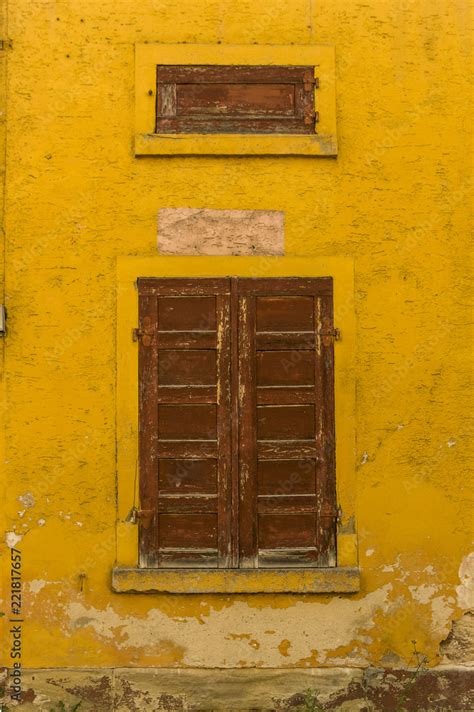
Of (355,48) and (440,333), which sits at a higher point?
(355,48)

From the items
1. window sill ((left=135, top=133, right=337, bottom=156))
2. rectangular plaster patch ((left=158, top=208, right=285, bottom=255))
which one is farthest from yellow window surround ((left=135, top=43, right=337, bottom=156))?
rectangular plaster patch ((left=158, top=208, right=285, bottom=255))

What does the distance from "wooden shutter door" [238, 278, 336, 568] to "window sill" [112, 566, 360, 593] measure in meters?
0.10

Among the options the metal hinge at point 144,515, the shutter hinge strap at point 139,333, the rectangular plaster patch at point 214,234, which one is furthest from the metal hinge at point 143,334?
the metal hinge at point 144,515

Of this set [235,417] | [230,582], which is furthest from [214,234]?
[230,582]

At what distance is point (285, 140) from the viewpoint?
552cm

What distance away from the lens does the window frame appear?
5.35 meters

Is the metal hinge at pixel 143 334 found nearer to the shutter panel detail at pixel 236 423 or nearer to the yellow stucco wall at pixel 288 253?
the shutter panel detail at pixel 236 423

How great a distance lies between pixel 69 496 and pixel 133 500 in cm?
40

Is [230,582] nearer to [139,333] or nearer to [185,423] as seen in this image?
[185,423]

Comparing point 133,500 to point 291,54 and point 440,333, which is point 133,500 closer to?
point 440,333

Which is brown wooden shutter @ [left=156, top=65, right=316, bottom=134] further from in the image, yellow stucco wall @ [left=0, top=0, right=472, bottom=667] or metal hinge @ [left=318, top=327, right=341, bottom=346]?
metal hinge @ [left=318, top=327, right=341, bottom=346]

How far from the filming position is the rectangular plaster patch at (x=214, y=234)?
551cm

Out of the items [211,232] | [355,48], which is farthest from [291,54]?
[211,232]

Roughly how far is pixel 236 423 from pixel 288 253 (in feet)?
3.65
